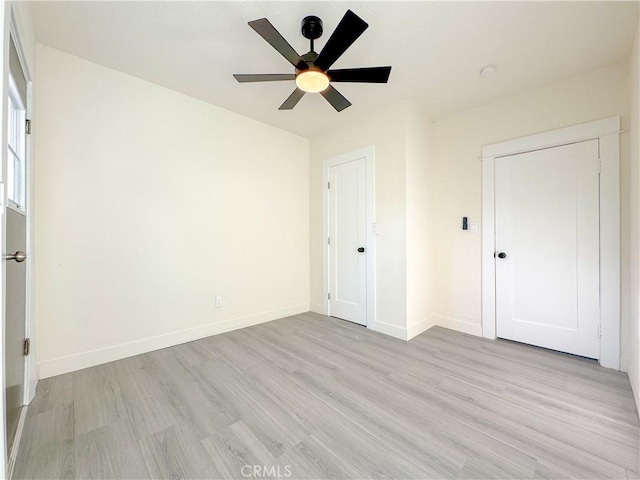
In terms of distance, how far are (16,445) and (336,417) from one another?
1.75 metres

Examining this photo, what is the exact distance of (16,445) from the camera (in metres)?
1.43

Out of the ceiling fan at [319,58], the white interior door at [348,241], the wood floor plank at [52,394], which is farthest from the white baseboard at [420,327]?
the wood floor plank at [52,394]

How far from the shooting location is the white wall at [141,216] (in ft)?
7.19

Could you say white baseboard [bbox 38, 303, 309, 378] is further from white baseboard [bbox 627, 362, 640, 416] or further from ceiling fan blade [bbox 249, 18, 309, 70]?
white baseboard [bbox 627, 362, 640, 416]

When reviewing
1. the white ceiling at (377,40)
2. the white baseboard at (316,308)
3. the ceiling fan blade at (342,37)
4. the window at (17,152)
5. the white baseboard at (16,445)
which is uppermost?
the white ceiling at (377,40)

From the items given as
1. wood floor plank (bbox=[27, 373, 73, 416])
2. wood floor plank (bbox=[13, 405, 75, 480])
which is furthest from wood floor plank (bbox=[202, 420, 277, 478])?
wood floor plank (bbox=[27, 373, 73, 416])

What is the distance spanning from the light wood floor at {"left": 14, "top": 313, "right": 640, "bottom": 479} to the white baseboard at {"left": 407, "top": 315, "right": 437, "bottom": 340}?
0.37 metres

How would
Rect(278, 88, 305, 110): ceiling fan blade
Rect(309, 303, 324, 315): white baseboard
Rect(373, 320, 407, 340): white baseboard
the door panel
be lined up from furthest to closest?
Rect(309, 303, 324, 315): white baseboard → Rect(373, 320, 407, 340): white baseboard → Rect(278, 88, 305, 110): ceiling fan blade → the door panel

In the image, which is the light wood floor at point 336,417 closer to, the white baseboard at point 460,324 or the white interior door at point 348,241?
the white baseboard at point 460,324

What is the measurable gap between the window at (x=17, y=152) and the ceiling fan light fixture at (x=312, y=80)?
178cm

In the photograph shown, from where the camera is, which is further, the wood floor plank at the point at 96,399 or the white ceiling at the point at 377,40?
the white ceiling at the point at 377,40

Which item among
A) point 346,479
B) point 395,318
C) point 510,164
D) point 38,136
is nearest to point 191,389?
point 346,479

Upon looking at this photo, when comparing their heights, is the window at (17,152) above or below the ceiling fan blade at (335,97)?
below

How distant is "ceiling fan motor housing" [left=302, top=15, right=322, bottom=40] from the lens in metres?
1.83
